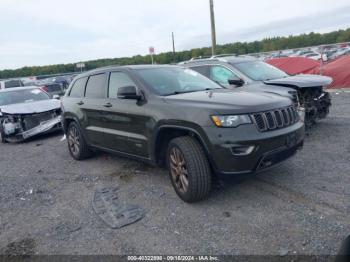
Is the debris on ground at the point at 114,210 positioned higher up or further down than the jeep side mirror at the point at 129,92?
further down

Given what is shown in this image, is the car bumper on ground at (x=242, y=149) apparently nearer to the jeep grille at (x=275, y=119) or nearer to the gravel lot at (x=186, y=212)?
the jeep grille at (x=275, y=119)

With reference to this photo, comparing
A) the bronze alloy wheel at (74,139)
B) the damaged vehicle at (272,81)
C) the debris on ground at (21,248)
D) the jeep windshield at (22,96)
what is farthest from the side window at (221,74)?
the jeep windshield at (22,96)

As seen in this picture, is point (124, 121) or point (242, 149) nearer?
point (242, 149)

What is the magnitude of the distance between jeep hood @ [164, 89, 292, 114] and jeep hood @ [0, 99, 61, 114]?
590 centimetres

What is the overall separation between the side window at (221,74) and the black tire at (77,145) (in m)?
3.37

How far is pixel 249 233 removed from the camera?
329cm

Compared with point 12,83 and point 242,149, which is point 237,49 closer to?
point 12,83

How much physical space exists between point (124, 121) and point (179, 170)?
1.26m

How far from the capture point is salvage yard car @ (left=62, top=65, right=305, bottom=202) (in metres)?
3.62

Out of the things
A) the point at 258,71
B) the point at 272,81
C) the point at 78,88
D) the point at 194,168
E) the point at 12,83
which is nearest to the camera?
the point at 194,168

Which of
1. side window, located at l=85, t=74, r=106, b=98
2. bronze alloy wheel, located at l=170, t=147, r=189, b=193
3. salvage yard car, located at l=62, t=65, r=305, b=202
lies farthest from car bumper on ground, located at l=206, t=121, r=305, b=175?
side window, located at l=85, t=74, r=106, b=98

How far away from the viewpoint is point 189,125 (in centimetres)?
384

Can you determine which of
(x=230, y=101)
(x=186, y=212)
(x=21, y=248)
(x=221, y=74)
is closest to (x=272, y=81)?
(x=221, y=74)

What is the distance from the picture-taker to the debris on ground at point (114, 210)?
3.80 metres
